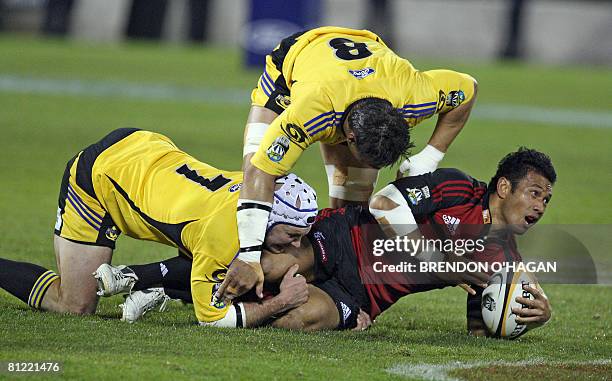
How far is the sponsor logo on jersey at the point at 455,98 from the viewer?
25.3 ft

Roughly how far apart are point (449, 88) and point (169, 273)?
7.44ft

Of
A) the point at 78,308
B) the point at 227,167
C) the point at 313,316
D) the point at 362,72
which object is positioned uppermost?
the point at 362,72

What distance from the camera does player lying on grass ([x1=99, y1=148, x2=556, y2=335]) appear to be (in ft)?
22.6

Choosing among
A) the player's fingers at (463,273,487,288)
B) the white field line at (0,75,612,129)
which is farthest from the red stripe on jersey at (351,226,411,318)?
the white field line at (0,75,612,129)

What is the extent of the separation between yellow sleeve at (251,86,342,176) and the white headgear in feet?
0.49

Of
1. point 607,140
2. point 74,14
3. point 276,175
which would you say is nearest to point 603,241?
point 276,175

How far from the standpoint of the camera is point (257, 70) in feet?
84.0

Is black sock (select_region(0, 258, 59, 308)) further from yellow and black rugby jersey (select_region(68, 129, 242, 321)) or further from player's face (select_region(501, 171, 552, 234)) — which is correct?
player's face (select_region(501, 171, 552, 234))

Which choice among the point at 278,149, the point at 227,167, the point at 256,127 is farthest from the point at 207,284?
the point at 227,167

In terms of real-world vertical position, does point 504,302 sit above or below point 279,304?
above

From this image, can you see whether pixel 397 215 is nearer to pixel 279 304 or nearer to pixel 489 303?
pixel 489 303

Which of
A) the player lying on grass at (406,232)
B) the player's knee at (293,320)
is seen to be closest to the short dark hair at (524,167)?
the player lying on grass at (406,232)

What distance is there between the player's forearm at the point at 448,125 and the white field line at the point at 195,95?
12.2 metres

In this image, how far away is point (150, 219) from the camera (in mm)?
6906
